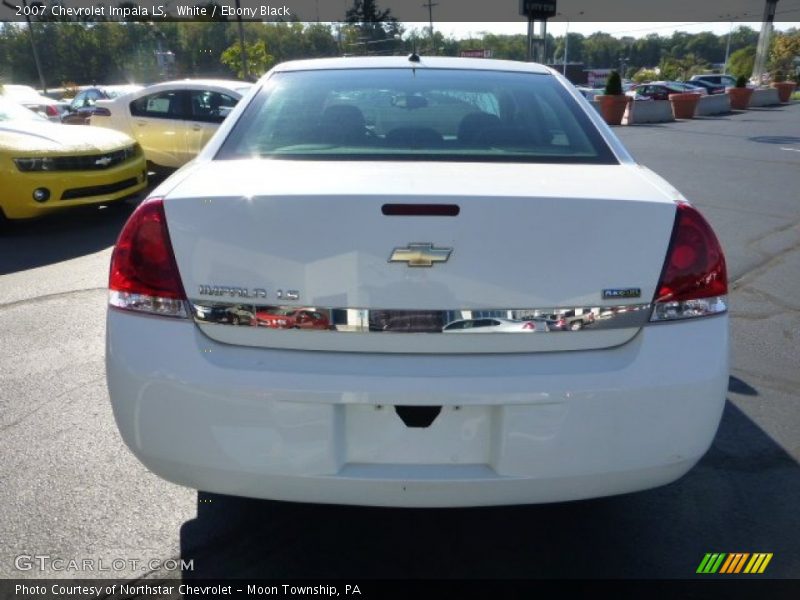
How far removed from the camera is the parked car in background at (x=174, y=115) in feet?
30.2

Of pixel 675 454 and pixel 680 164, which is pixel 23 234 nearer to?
pixel 675 454

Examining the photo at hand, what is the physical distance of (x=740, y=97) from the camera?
2944cm

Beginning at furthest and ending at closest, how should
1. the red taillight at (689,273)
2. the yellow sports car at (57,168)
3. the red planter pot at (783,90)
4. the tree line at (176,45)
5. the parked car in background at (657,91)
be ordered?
the tree line at (176,45)
the red planter pot at (783,90)
the parked car in background at (657,91)
the yellow sports car at (57,168)
the red taillight at (689,273)

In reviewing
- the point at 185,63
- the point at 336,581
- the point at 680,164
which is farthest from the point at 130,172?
the point at 185,63

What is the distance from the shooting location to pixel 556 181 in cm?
200

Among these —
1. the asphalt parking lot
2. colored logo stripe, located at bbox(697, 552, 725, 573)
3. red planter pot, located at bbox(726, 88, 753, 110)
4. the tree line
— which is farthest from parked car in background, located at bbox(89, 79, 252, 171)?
the tree line

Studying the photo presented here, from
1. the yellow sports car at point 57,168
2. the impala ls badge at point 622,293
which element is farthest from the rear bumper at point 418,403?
the yellow sports car at point 57,168

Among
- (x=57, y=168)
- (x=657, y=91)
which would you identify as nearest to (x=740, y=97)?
(x=657, y=91)

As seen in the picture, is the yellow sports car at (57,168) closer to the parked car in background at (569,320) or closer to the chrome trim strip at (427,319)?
the chrome trim strip at (427,319)

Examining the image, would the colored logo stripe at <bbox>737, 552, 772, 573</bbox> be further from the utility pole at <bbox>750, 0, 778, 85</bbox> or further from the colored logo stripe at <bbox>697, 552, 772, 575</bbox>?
the utility pole at <bbox>750, 0, 778, 85</bbox>

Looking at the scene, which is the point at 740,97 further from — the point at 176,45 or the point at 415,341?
the point at 176,45

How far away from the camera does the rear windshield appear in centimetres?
235

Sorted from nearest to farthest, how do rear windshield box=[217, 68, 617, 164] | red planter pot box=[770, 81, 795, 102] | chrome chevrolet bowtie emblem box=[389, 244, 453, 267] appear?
chrome chevrolet bowtie emblem box=[389, 244, 453, 267] → rear windshield box=[217, 68, 617, 164] → red planter pot box=[770, 81, 795, 102]

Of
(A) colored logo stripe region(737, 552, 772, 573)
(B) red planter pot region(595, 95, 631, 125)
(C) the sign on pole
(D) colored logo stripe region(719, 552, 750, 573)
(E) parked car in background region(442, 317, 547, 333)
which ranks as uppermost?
(C) the sign on pole
